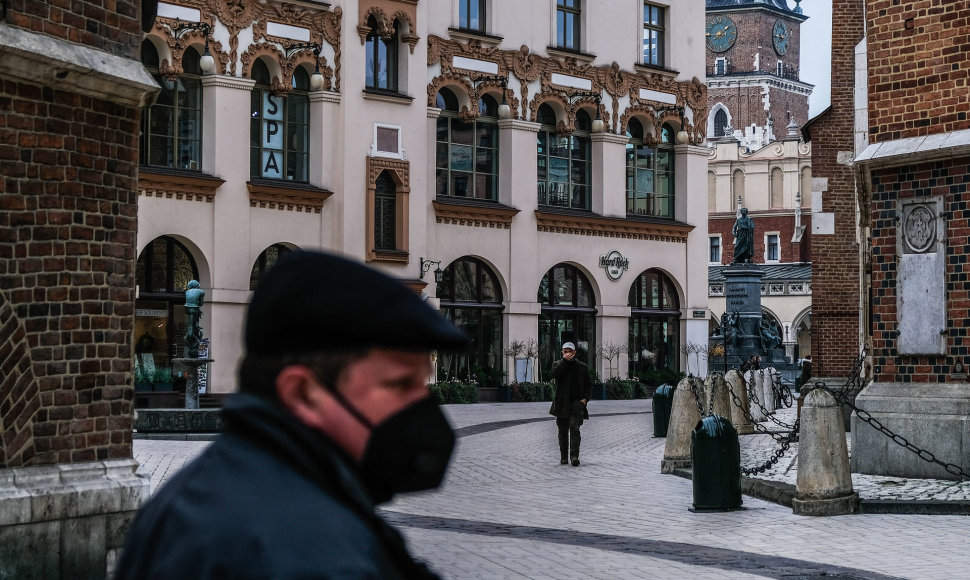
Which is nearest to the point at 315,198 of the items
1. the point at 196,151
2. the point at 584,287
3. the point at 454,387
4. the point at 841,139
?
the point at 196,151

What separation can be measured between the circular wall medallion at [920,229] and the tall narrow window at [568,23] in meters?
26.8

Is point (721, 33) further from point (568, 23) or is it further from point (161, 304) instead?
point (161, 304)

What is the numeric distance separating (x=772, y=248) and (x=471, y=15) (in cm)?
5340

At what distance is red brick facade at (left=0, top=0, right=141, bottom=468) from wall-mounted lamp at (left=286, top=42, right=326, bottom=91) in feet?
86.2

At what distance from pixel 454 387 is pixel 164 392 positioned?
7456 millimetres

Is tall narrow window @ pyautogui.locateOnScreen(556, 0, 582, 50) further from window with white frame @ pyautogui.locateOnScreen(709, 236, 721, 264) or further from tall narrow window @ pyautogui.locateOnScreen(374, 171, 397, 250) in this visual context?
window with white frame @ pyautogui.locateOnScreen(709, 236, 721, 264)

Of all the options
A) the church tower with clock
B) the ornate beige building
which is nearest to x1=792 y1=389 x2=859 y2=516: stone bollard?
the ornate beige building

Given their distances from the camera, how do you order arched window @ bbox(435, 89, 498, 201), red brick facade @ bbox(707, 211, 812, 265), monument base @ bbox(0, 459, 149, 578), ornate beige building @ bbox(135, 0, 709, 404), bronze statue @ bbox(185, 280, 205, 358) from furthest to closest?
red brick facade @ bbox(707, 211, 812, 265)
arched window @ bbox(435, 89, 498, 201)
ornate beige building @ bbox(135, 0, 709, 404)
bronze statue @ bbox(185, 280, 205, 358)
monument base @ bbox(0, 459, 149, 578)

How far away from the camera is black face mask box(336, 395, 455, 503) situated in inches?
82.9

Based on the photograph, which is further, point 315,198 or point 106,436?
point 315,198

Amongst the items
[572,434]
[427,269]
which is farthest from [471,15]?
[572,434]

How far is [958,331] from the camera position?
1497cm

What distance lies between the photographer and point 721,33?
12038cm

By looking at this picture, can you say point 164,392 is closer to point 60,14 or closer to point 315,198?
point 315,198
